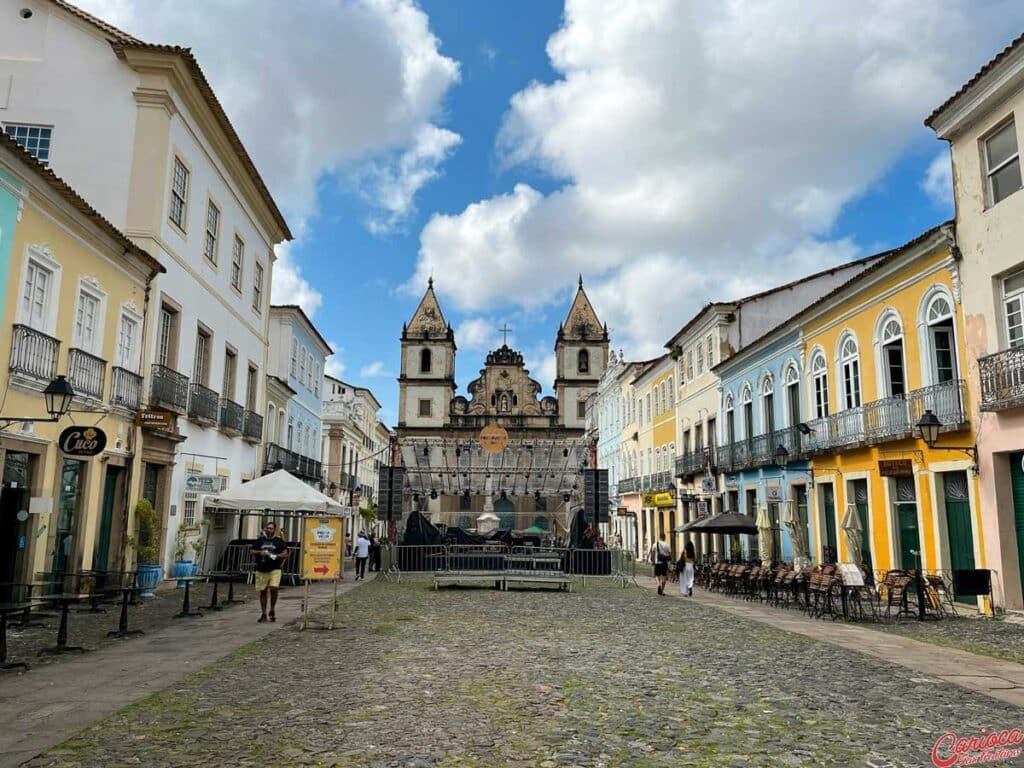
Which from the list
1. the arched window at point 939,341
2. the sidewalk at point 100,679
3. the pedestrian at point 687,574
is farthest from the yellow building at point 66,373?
the arched window at point 939,341

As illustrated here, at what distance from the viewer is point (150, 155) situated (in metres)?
16.5

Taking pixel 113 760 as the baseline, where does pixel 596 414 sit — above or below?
above

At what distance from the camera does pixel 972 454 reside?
46.8 ft

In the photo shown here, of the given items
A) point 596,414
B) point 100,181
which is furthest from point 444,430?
point 100,181

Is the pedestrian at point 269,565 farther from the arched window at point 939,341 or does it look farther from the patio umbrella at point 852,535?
the arched window at point 939,341

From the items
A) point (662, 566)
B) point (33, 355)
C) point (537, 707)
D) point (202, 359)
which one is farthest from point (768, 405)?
point (33, 355)

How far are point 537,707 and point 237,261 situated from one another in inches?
744

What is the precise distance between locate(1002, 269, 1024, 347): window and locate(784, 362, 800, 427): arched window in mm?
8721

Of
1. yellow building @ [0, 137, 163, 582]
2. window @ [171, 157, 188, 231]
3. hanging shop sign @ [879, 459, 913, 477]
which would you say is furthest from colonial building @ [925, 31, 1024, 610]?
window @ [171, 157, 188, 231]

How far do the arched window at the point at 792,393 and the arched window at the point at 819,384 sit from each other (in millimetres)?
1087

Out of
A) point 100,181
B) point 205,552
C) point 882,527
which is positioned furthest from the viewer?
point 205,552

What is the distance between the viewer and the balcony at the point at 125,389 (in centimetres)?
1459

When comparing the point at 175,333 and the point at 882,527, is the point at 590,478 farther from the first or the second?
the point at 175,333

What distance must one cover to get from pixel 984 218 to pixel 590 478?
14872 millimetres
